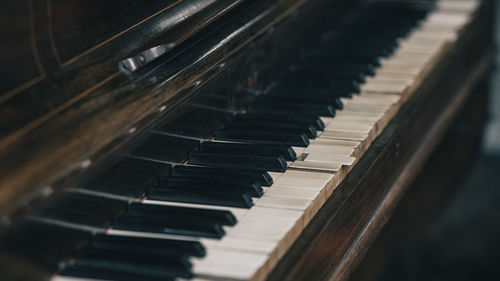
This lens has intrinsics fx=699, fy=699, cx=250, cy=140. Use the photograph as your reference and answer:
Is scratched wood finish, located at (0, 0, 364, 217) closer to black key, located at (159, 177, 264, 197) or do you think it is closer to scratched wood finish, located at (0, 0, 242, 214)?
scratched wood finish, located at (0, 0, 242, 214)

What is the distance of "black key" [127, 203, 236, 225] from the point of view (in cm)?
136

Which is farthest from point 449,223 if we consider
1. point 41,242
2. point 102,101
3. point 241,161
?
point 41,242

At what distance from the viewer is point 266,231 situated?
4.36ft

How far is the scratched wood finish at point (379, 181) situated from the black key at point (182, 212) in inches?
5.5

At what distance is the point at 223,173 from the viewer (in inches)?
61.6

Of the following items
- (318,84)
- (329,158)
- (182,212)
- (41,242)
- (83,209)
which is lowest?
(41,242)

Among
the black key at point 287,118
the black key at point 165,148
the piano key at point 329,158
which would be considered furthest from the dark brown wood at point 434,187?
the black key at point 165,148

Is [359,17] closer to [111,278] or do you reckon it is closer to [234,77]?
[234,77]

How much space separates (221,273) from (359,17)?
2.01 metres

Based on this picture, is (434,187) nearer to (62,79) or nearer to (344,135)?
(344,135)

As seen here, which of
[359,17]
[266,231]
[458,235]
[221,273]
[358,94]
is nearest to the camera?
[221,273]

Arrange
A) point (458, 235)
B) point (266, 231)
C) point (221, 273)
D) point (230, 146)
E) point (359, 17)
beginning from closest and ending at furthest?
point (221, 273)
point (266, 231)
point (230, 146)
point (359, 17)
point (458, 235)

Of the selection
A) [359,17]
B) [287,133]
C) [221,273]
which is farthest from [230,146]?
[359,17]

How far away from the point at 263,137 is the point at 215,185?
321 mm
